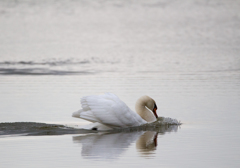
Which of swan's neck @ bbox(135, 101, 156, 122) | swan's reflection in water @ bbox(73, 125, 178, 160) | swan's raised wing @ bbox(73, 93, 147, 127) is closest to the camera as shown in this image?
swan's reflection in water @ bbox(73, 125, 178, 160)

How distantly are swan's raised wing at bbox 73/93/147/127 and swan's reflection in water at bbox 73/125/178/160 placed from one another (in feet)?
1.24

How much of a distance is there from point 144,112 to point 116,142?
3.31m

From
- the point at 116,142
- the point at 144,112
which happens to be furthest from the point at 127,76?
the point at 116,142

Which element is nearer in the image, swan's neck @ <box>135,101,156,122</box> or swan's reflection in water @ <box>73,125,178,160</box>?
swan's reflection in water @ <box>73,125,178,160</box>

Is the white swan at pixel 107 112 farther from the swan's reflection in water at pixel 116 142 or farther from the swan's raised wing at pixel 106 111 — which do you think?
the swan's reflection in water at pixel 116 142

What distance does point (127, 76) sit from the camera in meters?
24.2

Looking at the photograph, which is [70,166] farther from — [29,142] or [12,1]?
[12,1]

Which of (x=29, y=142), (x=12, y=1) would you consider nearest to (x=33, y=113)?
(x=29, y=142)

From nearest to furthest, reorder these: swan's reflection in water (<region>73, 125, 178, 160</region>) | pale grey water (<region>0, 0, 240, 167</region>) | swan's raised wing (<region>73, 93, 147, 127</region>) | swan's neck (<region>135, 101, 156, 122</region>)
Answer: swan's reflection in water (<region>73, 125, 178, 160</region>), pale grey water (<region>0, 0, 240, 167</region>), swan's raised wing (<region>73, 93, 147, 127</region>), swan's neck (<region>135, 101, 156, 122</region>)

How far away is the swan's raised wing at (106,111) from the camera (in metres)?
13.0

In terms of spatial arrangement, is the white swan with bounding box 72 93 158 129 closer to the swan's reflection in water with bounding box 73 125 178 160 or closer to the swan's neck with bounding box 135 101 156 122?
the swan's reflection in water with bounding box 73 125 178 160

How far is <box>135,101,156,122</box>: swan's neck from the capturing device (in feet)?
47.9

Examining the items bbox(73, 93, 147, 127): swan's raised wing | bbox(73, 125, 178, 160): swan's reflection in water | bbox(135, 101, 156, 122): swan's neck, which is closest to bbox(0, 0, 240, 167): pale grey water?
bbox(73, 125, 178, 160): swan's reflection in water

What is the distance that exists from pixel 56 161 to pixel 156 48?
29353mm
